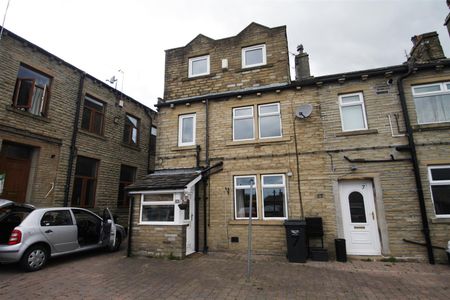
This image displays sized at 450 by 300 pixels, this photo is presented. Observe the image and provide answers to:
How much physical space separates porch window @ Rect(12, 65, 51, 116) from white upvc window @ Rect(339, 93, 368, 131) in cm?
1159

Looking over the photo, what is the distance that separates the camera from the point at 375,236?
7668 millimetres

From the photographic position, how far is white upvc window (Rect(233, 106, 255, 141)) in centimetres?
949

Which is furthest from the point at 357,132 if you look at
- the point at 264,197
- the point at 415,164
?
the point at 264,197

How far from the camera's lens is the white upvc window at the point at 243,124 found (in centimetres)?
949

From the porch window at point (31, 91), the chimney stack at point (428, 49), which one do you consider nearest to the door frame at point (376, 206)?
the chimney stack at point (428, 49)

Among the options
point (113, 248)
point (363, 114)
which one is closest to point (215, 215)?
point (113, 248)

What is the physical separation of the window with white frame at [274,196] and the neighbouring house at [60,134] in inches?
326

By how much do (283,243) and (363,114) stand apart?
5203 mm

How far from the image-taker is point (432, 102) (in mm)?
8055

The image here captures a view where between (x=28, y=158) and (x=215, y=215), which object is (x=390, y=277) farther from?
(x=28, y=158)

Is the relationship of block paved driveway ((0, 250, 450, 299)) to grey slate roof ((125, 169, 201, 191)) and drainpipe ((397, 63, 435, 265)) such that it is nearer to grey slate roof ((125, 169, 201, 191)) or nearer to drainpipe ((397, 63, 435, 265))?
drainpipe ((397, 63, 435, 265))

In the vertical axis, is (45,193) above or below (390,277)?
above

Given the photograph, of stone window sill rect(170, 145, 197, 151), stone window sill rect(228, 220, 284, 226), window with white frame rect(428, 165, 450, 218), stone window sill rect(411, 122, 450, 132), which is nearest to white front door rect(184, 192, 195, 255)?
stone window sill rect(228, 220, 284, 226)

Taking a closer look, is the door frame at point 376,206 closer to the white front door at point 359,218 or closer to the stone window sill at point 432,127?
the white front door at point 359,218
